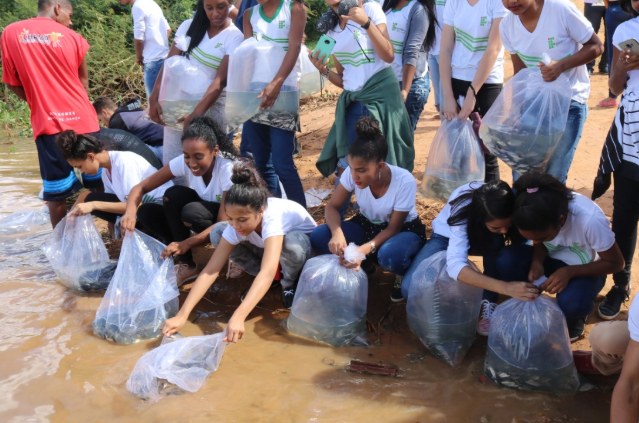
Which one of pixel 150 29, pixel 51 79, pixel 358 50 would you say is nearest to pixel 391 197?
pixel 358 50

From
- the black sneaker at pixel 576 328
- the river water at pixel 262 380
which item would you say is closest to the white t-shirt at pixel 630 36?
the black sneaker at pixel 576 328

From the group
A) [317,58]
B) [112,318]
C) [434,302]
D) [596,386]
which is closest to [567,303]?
[596,386]

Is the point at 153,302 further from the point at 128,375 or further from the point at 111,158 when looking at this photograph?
the point at 111,158

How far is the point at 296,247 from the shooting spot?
3375mm

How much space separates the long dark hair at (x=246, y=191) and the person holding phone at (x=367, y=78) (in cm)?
68

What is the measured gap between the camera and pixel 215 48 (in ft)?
13.3

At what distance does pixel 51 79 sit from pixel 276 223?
1977 millimetres

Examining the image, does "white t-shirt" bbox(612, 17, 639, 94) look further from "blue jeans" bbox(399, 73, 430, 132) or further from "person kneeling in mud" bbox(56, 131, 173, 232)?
"person kneeling in mud" bbox(56, 131, 173, 232)

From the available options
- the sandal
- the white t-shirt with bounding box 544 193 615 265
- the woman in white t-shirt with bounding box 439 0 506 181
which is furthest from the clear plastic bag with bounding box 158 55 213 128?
the sandal

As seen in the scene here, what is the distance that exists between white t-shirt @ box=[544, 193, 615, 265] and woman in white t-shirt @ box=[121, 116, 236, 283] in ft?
5.79

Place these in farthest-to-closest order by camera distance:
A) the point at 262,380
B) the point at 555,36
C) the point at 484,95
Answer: the point at 484,95 < the point at 555,36 < the point at 262,380

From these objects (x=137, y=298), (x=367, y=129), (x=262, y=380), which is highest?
(x=367, y=129)

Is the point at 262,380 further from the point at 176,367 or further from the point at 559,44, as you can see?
the point at 559,44

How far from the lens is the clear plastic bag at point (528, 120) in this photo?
10.1ft
